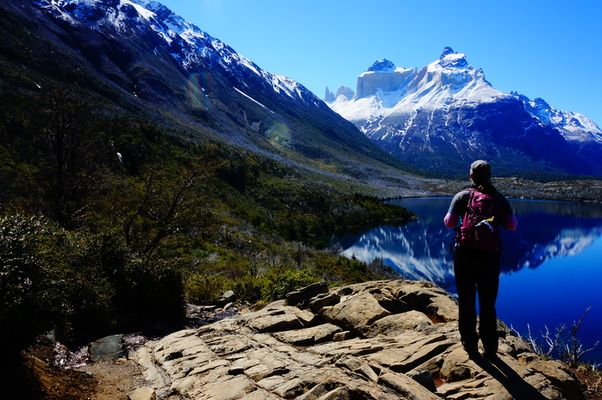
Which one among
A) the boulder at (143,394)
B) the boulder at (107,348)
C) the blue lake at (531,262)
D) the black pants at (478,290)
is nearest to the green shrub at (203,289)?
the boulder at (107,348)

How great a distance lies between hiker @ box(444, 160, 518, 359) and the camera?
317 inches

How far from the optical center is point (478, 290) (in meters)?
8.36

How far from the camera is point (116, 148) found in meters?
60.0

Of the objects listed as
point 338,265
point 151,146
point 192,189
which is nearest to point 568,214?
point 338,265

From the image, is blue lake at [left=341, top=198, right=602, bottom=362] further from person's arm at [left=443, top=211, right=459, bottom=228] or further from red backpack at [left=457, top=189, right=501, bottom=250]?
red backpack at [left=457, top=189, right=501, bottom=250]

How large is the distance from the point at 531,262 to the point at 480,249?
6191 cm

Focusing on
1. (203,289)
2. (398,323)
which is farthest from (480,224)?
(203,289)

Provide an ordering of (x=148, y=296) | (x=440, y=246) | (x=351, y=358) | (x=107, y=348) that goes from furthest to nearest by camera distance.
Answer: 1. (x=440, y=246)
2. (x=148, y=296)
3. (x=107, y=348)
4. (x=351, y=358)

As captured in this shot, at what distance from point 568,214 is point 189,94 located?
470 feet

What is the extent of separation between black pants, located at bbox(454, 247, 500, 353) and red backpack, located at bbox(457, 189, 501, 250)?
0.21 metres

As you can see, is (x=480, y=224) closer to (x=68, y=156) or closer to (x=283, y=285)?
(x=283, y=285)

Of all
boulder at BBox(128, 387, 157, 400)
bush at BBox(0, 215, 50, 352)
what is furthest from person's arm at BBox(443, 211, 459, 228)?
bush at BBox(0, 215, 50, 352)

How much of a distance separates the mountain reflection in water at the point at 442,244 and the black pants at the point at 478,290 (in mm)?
37387

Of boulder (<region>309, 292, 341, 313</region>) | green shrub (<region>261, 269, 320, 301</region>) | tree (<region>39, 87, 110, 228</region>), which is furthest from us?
tree (<region>39, 87, 110, 228</region>)
